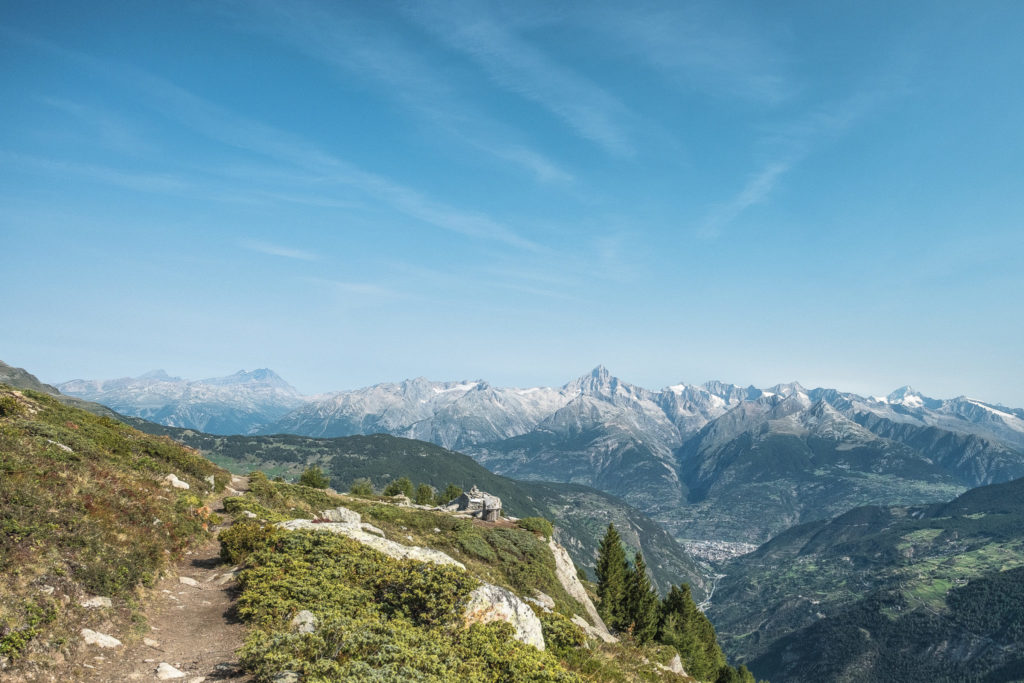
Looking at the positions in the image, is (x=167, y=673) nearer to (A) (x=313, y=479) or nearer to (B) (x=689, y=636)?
(B) (x=689, y=636)

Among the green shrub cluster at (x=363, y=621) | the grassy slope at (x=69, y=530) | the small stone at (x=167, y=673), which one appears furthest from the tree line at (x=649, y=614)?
the small stone at (x=167, y=673)

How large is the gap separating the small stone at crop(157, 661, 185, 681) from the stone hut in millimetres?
58899

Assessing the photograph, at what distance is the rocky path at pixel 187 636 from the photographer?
50.6 feet

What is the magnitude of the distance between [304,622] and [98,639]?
675 centimetres

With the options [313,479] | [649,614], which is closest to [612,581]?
[649,614]

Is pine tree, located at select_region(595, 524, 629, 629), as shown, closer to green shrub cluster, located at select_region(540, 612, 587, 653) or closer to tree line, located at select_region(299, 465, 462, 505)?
tree line, located at select_region(299, 465, 462, 505)

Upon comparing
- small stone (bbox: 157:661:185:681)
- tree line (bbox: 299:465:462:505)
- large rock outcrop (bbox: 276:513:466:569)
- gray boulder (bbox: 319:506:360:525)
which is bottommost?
tree line (bbox: 299:465:462:505)

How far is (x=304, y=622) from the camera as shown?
18.3 m

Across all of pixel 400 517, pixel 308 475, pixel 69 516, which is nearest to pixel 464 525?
pixel 400 517

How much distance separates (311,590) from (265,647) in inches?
274

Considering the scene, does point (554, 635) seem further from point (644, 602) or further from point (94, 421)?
point (644, 602)

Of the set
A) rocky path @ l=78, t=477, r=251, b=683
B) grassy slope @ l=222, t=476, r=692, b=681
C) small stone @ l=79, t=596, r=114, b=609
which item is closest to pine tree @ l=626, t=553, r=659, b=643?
grassy slope @ l=222, t=476, r=692, b=681

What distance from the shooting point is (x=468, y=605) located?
20.7m

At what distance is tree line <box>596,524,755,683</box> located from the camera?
246 ft
